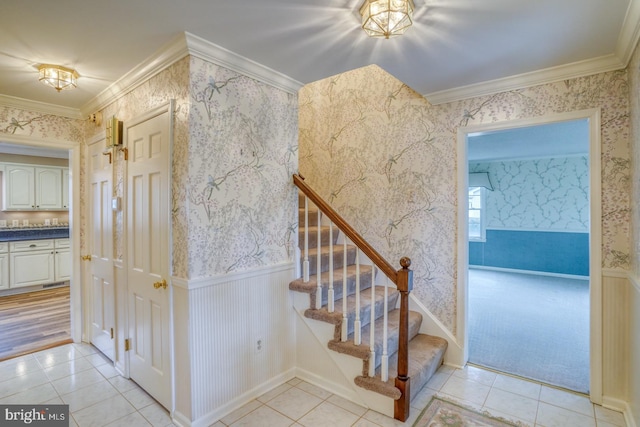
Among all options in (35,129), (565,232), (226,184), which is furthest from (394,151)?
(565,232)

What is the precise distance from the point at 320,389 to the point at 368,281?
3.41 ft

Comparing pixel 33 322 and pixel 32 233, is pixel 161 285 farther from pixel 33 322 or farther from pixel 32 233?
pixel 32 233

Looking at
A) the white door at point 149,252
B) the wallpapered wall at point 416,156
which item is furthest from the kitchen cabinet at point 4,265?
the wallpapered wall at point 416,156

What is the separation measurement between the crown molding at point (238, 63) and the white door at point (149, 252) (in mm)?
472

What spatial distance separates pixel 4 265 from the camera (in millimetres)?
4902

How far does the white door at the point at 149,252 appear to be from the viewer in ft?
7.11

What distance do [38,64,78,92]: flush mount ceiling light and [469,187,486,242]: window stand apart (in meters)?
7.66

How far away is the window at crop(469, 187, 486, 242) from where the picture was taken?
750 centimetres

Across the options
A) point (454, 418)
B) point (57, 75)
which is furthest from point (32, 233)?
point (454, 418)

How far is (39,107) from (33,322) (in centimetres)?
264

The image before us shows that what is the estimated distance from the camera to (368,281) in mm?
3057

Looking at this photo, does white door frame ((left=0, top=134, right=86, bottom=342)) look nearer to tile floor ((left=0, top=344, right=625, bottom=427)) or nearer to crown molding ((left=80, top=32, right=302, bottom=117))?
tile floor ((left=0, top=344, right=625, bottom=427))

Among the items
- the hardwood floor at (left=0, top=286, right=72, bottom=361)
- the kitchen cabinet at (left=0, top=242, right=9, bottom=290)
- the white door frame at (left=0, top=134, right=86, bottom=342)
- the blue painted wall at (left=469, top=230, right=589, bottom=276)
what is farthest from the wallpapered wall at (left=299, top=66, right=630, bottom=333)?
the blue painted wall at (left=469, top=230, right=589, bottom=276)

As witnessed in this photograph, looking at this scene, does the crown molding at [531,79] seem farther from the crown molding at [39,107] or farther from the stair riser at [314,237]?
the crown molding at [39,107]
